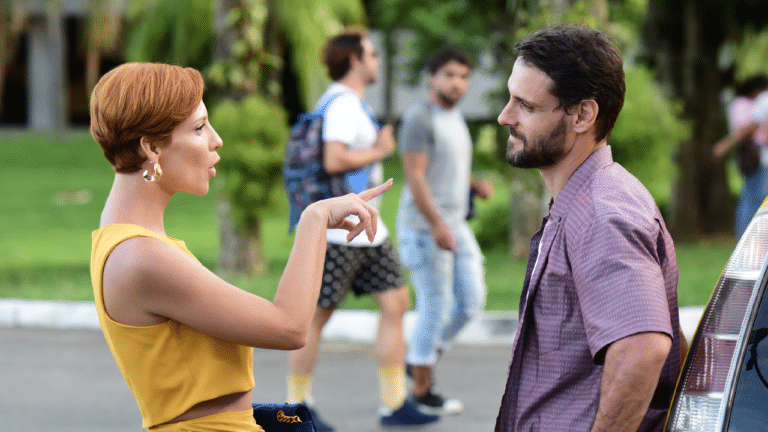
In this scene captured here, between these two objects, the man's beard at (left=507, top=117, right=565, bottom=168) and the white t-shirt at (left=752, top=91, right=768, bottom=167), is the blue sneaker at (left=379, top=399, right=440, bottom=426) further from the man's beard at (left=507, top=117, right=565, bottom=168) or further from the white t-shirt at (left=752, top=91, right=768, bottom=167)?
the white t-shirt at (left=752, top=91, right=768, bottom=167)

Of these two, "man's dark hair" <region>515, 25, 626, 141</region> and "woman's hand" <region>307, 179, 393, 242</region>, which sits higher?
"man's dark hair" <region>515, 25, 626, 141</region>

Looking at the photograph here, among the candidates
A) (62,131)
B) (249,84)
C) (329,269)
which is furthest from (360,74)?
(62,131)

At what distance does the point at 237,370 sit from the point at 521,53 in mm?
892

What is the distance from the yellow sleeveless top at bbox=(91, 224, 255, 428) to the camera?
2.03 m

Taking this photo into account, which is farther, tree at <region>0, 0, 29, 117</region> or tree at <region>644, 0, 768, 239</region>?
tree at <region>0, 0, 29, 117</region>

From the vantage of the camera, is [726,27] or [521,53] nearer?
[521,53]

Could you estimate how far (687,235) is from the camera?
42.6 feet

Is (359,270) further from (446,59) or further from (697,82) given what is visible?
(697,82)

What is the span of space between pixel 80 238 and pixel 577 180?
12136 mm

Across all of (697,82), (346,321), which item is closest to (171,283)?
(346,321)

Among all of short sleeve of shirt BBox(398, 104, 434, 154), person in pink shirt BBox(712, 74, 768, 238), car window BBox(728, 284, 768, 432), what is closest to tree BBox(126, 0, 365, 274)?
short sleeve of shirt BBox(398, 104, 434, 154)

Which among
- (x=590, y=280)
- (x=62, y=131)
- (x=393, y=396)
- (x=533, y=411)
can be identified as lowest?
(x=62, y=131)

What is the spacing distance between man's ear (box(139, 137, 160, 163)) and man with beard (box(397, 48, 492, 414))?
337 centimetres

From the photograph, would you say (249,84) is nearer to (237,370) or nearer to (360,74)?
(360,74)
